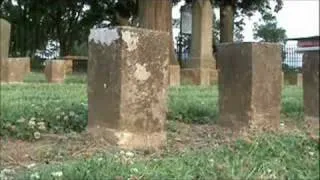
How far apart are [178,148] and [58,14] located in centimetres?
3607

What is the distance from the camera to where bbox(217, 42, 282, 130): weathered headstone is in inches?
270

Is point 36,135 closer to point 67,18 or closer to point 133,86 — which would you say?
point 133,86

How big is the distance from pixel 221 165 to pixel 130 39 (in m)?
1.98

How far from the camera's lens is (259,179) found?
4031 millimetres

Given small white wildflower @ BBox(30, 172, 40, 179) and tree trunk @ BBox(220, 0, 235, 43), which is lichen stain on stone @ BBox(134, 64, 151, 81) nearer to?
small white wildflower @ BBox(30, 172, 40, 179)

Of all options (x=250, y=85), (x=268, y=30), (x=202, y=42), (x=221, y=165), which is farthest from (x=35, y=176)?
(x=268, y=30)

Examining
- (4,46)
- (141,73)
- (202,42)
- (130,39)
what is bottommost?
(141,73)

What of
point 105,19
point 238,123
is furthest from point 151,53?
point 105,19

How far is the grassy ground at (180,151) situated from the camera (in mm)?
4121

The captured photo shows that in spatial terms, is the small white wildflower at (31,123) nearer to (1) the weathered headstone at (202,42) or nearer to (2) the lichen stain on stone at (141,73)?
(2) the lichen stain on stone at (141,73)

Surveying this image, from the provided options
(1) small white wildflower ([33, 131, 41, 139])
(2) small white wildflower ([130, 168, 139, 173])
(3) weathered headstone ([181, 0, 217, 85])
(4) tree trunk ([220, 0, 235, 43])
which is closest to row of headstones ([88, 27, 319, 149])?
(1) small white wildflower ([33, 131, 41, 139])

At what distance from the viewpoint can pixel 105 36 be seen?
19.8ft

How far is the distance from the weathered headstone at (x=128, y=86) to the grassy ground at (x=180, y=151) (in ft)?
0.80

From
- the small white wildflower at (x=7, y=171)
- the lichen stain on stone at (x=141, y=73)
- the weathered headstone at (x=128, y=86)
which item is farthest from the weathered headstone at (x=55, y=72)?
the small white wildflower at (x=7, y=171)
